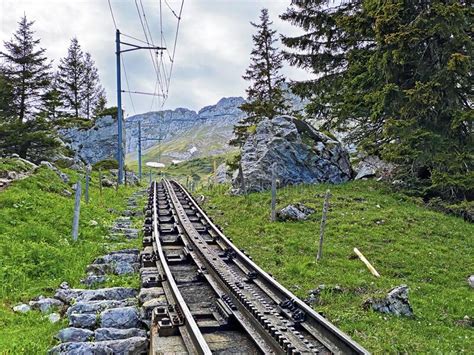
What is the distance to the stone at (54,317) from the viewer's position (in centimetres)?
585

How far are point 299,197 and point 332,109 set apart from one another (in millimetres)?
6279

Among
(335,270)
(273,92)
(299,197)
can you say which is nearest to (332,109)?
(299,197)

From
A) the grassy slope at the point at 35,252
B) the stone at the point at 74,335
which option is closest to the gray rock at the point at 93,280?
the grassy slope at the point at 35,252

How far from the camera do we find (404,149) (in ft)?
47.8

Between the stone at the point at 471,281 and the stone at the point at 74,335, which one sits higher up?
the stone at the point at 74,335

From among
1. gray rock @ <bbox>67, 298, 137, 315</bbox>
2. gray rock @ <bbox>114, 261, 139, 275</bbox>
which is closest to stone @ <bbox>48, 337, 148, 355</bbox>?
gray rock @ <bbox>67, 298, 137, 315</bbox>

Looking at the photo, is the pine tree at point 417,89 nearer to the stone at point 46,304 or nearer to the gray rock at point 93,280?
the gray rock at point 93,280

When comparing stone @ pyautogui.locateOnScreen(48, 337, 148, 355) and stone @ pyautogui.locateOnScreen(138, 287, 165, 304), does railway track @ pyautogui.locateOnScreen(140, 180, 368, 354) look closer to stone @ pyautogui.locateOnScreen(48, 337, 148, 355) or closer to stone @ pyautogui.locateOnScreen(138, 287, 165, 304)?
stone @ pyautogui.locateOnScreen(138, 287, 165, 304)

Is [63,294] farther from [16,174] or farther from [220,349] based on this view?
[16,174]

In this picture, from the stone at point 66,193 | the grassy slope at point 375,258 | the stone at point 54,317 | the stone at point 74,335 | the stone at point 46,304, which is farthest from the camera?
the stone at point 66,193

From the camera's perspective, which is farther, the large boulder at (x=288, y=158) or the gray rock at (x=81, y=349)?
the large boulder at (x=288, y=158)

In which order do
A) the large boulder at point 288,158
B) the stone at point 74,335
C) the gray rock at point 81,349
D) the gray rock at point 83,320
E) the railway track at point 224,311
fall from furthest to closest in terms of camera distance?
the large boulder at point 288,158 < the gray rock at point 83,320 < the stone at point 74,335 < the railway track at point 224,311 < the gray rock at point 81,349

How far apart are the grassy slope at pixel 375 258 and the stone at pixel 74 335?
3538mm

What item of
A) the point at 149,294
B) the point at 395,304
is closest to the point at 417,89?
the point at 395,304
